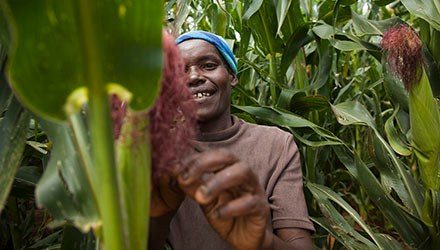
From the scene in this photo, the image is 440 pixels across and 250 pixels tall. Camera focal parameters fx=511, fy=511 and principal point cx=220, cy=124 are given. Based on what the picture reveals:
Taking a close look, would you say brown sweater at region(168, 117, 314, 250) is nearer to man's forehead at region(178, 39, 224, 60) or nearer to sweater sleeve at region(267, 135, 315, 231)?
sweater sleeve at region(267, 135, 315, 231)

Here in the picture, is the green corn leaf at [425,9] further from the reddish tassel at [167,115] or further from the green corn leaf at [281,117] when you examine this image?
the reddish tassel at [167,115]

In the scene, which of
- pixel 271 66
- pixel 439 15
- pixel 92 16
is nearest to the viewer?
pixel 92 16

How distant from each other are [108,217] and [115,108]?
0.11 metres

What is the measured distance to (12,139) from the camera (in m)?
0.55

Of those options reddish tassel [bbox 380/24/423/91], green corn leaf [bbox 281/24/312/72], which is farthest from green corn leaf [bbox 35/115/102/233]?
green corn leaf [bbox 281/24/312/72]

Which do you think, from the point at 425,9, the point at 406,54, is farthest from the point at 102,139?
the point at 425,9

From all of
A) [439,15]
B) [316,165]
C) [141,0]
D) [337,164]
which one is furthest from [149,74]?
[337,164]

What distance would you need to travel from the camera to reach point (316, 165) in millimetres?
1498

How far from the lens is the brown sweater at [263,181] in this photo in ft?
2.72

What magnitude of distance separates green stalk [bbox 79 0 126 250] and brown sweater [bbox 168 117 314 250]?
1.65 feet

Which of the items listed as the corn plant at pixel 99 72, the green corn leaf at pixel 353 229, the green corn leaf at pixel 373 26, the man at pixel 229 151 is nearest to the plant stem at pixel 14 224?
the man at pixel 229 151

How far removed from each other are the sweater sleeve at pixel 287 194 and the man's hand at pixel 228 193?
334 millimetres

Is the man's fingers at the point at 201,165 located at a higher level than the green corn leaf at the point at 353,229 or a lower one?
higher

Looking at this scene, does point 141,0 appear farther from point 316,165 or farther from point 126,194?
point 316,165
